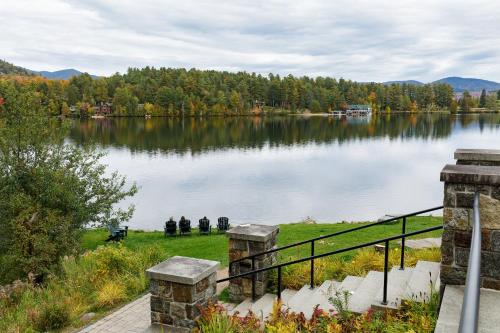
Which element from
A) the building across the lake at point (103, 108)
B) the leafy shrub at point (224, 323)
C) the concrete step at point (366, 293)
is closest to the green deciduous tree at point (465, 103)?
the building across the lake at point (103, 108)

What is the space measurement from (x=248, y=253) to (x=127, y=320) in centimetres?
240

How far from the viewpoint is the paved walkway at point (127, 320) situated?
7.36m

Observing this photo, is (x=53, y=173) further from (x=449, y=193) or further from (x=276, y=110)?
(x=276, y=110)

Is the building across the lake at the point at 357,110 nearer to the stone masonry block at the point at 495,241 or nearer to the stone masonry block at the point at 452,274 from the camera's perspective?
the stone masonry block at the point at 452,274

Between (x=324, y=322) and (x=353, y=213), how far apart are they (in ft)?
78.1

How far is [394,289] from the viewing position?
252 inches

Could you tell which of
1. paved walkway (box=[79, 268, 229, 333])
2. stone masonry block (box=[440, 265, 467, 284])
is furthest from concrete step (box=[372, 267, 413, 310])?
paved walkway (box=[79, 268, 229, 333])

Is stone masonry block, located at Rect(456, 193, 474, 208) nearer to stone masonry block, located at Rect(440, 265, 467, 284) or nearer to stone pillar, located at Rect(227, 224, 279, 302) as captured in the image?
stone masonry block, located at Rect(440, 265, 467, 284)

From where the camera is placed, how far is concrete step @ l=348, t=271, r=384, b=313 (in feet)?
20.0

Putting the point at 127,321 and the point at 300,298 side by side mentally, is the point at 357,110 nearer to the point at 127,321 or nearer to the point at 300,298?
the point at 300,298

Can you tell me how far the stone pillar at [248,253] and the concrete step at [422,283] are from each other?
271 cm

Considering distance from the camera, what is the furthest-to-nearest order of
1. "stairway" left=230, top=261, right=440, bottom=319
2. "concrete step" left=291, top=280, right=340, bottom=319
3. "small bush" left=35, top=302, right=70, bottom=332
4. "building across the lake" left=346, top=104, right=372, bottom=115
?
"building across the lake" left=346, top=104, right=372, bottom=115 < "small bush" left=35, top=302, right=70, bottom=332 < "concrete step" left=291, top=280, right=340, bottom=319 < "stairway" left=230, top=261, right=440, bottom=319

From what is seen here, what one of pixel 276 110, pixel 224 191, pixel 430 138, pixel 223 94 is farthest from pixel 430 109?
pixel 224 191

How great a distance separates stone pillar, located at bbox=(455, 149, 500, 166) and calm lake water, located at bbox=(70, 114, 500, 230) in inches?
785
